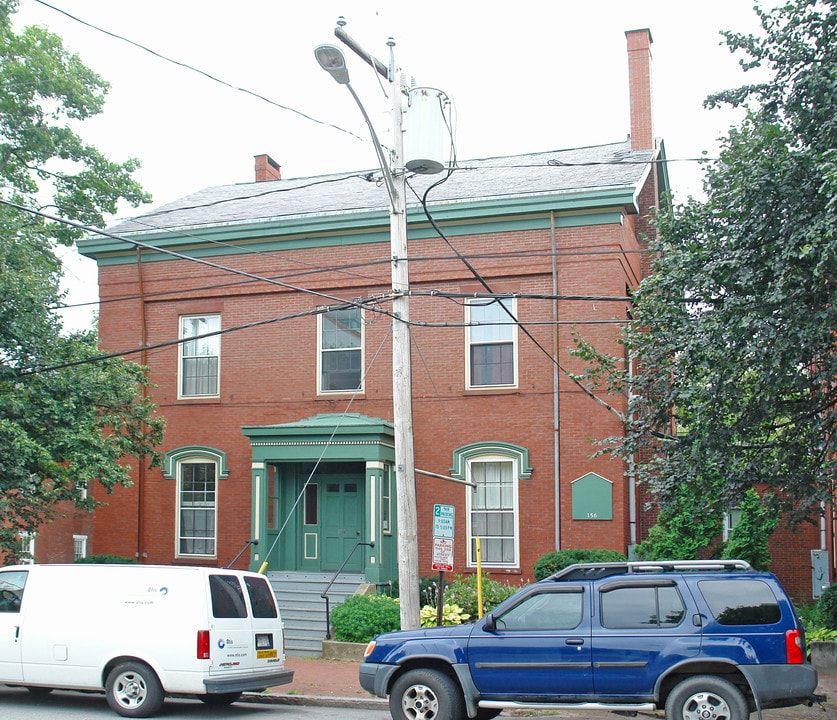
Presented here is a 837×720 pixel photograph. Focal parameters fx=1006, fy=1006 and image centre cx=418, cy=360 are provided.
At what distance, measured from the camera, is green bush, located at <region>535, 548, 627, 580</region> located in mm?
18891

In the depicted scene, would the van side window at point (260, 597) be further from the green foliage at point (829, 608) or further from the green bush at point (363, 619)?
the green foliage at point (829, 608)

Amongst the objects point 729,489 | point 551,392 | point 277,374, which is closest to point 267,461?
point 277,374

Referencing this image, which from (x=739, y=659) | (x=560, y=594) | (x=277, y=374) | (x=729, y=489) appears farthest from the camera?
(x=277, y=374)

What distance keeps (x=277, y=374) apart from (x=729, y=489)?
12147 millimetres

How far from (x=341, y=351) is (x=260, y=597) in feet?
32.3

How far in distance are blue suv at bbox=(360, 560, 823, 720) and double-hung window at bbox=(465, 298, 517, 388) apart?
33.0 feet

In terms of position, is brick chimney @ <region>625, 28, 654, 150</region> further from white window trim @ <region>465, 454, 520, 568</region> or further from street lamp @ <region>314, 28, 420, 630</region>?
street lamp @ <region>314, 28, 420, 630</region>

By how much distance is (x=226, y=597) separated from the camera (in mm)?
12328

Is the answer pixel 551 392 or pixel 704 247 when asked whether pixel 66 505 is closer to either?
pixel 551 392

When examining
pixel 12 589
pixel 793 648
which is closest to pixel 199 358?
pixel 12 589

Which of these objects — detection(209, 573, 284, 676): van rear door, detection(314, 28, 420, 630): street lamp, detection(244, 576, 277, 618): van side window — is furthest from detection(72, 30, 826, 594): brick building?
detection(209, 573, 284, 676): van rear door

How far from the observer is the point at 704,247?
40.8 feet

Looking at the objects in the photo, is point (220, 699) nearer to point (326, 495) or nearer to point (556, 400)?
point (326, 495)

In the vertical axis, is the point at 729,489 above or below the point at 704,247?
below
